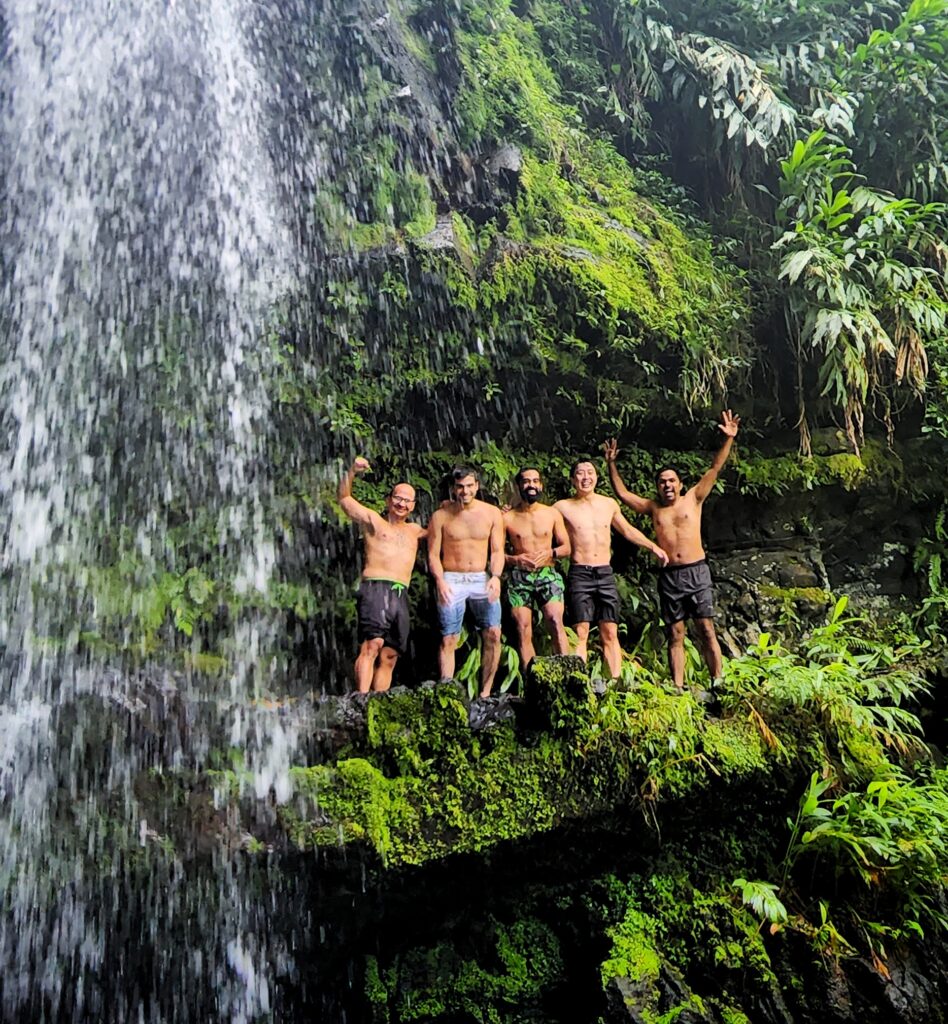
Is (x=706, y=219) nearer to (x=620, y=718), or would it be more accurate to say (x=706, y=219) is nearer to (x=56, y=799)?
(x=620, y=718)

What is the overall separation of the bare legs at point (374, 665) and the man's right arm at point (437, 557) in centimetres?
51

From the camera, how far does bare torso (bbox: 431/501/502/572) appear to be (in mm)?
5285

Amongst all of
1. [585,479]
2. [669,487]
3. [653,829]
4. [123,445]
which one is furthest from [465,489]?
[123,445]

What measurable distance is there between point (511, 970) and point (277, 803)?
5.29 feet

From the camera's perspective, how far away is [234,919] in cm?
388

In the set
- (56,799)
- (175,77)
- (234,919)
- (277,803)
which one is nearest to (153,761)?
(56,799)

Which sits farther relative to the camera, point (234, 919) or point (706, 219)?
point (706, 219)

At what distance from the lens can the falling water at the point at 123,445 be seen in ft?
11.7

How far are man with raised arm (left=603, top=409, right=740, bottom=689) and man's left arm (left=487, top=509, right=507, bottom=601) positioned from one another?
4.19 feet

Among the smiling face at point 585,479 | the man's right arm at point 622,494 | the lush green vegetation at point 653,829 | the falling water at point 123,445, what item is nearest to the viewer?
the falling water at point 123,445

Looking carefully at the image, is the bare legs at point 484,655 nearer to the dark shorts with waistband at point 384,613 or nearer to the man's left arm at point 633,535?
the dark shorts with waistband at point 384,613

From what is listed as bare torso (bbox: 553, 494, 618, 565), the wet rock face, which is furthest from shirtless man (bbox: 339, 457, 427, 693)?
the wet rock face

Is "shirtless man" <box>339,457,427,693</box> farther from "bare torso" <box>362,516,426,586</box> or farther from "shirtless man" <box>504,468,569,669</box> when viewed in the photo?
"shirtless man" <box>504,468,569,669</box>

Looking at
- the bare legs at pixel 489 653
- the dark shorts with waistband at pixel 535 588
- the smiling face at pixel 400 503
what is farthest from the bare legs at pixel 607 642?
the smiling face at pixel 400 503
